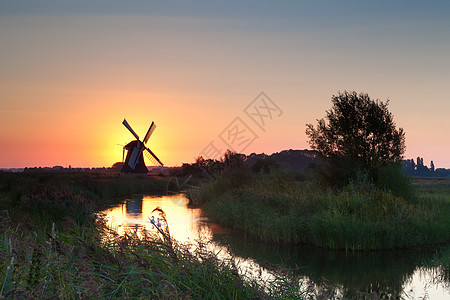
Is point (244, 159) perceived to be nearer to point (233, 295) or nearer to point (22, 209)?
point (22, 209)

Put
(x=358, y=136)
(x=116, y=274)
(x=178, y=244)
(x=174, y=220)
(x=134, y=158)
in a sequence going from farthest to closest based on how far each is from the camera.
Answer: (x=134, y=158) → (x=358, y=136) → (x=174, y=220) → (x=178, y=244) → (x=116, y=274)

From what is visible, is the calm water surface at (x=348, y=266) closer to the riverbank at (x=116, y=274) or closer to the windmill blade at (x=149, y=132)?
the riverbank at (x=116, y=274)

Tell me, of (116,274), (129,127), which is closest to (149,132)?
(129,127)

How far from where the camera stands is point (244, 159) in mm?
29469

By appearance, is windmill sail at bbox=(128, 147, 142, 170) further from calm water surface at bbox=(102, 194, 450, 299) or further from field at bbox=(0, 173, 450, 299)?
calm water surface at bbox=(102, 194, 450, 299)

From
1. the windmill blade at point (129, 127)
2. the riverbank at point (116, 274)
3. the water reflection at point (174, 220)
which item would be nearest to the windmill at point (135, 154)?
the windmill blade at point (129, 127)

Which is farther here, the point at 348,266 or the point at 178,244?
the point at 348,266

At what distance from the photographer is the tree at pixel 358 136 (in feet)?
81.1

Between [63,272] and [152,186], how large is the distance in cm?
4031

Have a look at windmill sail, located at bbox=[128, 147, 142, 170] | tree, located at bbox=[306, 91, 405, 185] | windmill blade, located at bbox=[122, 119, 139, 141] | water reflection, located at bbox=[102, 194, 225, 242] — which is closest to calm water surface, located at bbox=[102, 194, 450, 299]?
water reflection, located at bbox=[102, 194, 225, 242]

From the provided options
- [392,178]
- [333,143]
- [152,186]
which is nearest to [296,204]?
[392,178]

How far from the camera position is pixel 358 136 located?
25250 millimetres

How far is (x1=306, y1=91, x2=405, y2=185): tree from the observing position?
24734 millimetres

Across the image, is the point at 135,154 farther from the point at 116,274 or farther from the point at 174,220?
the point at 116,274
